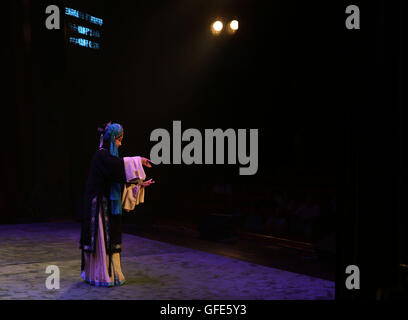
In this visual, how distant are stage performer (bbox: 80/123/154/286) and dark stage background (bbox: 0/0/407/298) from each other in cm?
437

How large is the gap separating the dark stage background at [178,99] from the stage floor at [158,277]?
287cm

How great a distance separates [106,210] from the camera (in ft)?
16.1

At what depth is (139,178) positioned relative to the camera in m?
4.83

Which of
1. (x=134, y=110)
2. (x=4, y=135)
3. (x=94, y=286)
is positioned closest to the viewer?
(x=94, y=286)

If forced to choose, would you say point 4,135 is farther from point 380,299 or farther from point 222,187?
point 380,299

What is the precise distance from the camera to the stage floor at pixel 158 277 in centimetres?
449

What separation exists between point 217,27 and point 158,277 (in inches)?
327
